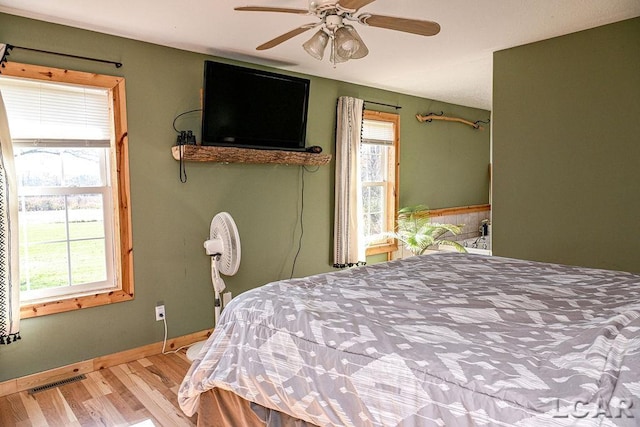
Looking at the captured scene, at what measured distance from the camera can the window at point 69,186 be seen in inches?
110

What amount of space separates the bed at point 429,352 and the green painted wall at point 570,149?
0.91 metres

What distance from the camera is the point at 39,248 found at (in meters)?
2.89

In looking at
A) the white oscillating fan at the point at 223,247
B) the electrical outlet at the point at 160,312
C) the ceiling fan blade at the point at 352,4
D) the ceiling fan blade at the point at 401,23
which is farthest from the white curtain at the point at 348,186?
the ceiling fan blade at the point at 352,4

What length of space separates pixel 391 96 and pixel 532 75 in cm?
191

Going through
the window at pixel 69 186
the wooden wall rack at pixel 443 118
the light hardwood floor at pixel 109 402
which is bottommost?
the light hardwood floor at pixel 109 402

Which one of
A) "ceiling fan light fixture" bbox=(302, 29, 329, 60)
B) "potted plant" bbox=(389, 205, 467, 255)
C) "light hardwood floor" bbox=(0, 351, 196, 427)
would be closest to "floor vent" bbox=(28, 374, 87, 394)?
"light hardwood floor" bbox=(0, 351, 196, 427)

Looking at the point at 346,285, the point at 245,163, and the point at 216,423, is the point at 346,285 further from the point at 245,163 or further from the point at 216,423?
the point at 245,163

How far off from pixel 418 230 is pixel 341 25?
3.20m

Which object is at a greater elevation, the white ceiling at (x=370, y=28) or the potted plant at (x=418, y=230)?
the white ceiling at (x=370, y=28)

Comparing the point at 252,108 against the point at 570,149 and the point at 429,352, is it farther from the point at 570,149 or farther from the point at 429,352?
the point at 429,352

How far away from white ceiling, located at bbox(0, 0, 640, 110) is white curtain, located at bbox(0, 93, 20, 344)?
2.37 ft

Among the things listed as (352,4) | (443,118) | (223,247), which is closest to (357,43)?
(352,4)

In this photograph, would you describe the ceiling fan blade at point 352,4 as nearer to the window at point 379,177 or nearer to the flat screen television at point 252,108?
the flat screen television at point 252,108

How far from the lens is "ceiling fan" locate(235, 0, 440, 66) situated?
197 centimetres
